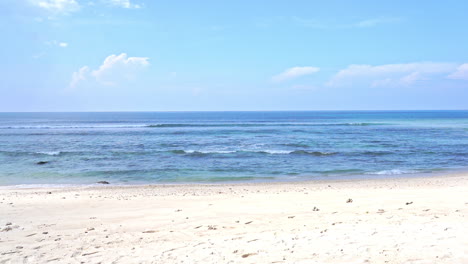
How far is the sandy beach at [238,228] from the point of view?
5840 mm

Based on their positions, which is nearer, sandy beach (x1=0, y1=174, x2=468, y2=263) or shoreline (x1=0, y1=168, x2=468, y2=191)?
sandy beach (x1=0, y1=174, x2=468, y2=263)

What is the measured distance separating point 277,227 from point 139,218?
3423 mm

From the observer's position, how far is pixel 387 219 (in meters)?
7.81

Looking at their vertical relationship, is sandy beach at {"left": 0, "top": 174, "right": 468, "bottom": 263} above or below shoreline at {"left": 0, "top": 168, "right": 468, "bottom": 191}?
above

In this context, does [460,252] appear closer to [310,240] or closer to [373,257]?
[373,257]

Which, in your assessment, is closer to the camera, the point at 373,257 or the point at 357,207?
the point at 373,257

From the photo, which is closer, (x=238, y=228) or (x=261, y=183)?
(x=238, y=228)

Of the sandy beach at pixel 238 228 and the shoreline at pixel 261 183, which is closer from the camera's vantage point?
the sandy beach at pixel 238 228

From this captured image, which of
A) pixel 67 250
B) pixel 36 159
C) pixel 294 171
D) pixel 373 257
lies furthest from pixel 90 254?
pixel 36 159

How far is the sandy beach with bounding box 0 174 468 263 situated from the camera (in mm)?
5840

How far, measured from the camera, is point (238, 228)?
25.2 feet

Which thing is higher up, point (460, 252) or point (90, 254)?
point (460, 252)

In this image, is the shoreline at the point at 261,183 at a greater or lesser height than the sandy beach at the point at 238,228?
lesser

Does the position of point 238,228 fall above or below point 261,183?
above
